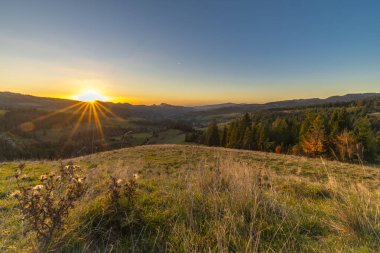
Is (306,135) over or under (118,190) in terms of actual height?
under

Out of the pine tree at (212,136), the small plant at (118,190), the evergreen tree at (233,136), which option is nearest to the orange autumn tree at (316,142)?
the evergreen tree at (233,136)

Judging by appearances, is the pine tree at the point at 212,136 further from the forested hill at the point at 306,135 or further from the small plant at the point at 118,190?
the small plant at the point at 118,190

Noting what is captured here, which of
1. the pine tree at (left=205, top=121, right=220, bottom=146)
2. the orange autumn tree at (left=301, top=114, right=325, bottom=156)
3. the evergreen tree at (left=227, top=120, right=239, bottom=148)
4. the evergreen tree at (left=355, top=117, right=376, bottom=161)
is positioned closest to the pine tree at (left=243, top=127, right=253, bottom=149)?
the evergreen tree at (left=227, top=120, right=239, bottom=148)

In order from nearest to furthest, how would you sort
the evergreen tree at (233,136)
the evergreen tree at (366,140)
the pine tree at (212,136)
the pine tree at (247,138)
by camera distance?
the evergreen tree at (366,140)
the pine tree at (247,138)
the evergreen tree at (233,136)
the pine tree at (212,136)

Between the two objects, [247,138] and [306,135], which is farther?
[247,138]

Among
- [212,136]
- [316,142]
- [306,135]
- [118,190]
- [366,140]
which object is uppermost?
[118,190]

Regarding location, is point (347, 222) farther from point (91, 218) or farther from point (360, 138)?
point (360, 138)

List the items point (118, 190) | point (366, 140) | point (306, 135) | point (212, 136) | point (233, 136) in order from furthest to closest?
point (212, 136), point (233, 136), point (306, 135), point (366, 140), point (118, 190)

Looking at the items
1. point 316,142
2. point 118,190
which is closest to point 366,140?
point 316,142

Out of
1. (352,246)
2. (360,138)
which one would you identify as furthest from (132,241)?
(360,138)

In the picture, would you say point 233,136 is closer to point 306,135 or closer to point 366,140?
point 306,135

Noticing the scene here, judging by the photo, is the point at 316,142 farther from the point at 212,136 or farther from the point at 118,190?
the point at 118,190

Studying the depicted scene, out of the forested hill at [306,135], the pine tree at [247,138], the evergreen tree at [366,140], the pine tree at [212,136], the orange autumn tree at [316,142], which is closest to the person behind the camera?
the orange autumn tree at [316,142]

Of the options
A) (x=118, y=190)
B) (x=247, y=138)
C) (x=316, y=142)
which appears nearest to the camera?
(x=118, y=190)
